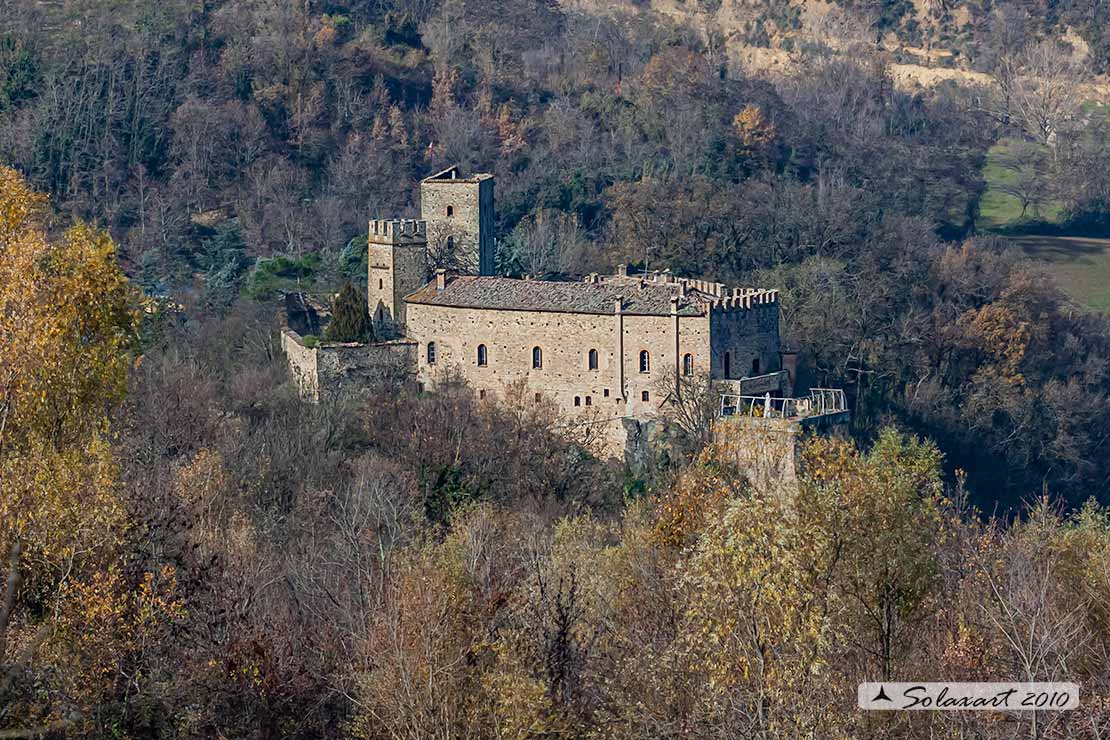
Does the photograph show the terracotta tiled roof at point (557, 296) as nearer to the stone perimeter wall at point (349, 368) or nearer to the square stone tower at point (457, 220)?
the stone perimeter wall at point (349, 368)

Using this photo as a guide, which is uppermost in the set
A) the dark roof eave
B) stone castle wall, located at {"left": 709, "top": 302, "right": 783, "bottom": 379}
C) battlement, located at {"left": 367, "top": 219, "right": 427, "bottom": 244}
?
battlement, located at {"left": 367, "top": 219, "right": 427, "bottom": 244}

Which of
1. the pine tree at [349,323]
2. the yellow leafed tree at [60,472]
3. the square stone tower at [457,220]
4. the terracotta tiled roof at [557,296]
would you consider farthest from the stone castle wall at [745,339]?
the yellow leafed tree at [60,472]

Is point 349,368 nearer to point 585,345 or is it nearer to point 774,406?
point 585,345

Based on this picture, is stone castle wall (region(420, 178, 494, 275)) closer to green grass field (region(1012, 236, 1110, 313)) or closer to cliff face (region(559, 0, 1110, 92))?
green grass field (region(1012, 236, 1110, 313))

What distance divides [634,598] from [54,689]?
8589 millimetres

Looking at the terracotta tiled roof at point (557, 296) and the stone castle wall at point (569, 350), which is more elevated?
the terracotta tiled roof at point (557, 296)

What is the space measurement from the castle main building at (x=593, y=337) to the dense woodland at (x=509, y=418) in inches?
50.4

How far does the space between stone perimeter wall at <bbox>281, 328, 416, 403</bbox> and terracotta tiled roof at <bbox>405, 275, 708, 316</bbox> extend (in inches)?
57.4

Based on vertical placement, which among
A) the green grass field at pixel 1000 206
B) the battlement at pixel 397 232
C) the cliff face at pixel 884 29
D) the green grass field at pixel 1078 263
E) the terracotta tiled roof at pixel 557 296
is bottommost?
the green grass field at pixel 1078 263

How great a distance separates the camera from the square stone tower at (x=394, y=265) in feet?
165

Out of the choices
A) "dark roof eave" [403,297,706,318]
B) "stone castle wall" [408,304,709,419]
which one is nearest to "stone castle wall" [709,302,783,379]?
"stone castle wall" [408,304,709,419]

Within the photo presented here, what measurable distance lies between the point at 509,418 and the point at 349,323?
15.9 ft

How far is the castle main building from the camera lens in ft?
150

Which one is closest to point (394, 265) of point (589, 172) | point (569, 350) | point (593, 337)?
point (569, 350)
